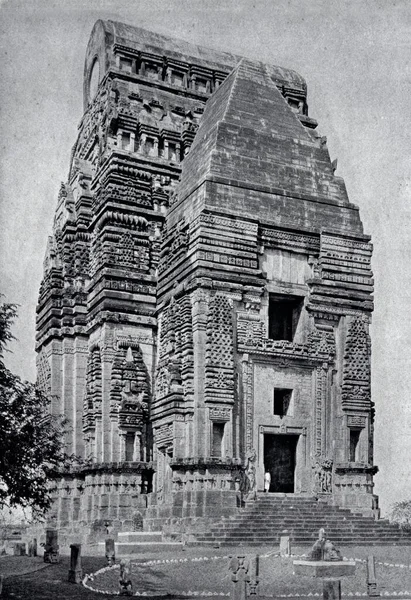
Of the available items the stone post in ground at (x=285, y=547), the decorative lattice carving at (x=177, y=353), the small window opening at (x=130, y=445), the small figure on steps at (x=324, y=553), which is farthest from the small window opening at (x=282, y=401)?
the small figure on steps at (x=324, y=553)

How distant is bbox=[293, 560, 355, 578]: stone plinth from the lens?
19.9 meters

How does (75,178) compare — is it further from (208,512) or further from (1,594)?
(1,594)

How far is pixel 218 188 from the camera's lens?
32625 mm

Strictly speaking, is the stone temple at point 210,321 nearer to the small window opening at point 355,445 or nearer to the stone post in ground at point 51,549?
the small window opening at point 355,445

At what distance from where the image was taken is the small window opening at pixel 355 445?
107 feet

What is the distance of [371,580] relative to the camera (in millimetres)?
19328

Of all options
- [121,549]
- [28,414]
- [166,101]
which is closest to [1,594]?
[28,414]

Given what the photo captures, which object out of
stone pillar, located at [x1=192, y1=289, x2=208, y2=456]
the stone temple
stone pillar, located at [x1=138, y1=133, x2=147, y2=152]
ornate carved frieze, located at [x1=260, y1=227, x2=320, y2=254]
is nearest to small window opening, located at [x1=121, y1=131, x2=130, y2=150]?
the stone temple

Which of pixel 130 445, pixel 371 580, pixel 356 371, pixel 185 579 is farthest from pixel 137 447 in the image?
pixel 371 580

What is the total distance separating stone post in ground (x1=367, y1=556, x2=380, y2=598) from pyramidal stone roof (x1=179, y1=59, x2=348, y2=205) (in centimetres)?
1714

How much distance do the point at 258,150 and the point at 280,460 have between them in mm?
12326

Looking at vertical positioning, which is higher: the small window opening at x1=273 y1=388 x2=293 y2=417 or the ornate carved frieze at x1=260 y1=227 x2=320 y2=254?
the ornate carved frieze at x1=260 y1=227 x2=320 y2=254

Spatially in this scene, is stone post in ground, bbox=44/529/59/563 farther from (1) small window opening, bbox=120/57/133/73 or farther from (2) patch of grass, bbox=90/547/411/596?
(1) small window opening, bbox=120/57/133/73

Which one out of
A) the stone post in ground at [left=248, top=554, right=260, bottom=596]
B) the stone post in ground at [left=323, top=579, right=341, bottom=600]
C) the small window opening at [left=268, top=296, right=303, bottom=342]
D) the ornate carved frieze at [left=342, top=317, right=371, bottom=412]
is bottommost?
the stone post in ground at [left=248, top=554, right=260, bottom=596]
